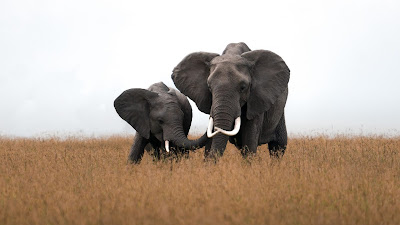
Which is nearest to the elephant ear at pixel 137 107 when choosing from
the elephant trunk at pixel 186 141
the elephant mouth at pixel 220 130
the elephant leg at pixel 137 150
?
the elephant leg at pixel 137 150

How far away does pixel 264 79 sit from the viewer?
29.0ft

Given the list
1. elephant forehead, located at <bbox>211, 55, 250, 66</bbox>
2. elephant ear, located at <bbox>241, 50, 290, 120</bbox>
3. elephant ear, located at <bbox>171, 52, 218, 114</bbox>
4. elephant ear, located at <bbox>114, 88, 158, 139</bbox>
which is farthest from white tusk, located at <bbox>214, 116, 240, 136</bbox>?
elephant ear, located at <bbox>114, 88, 158, 139</bbox>

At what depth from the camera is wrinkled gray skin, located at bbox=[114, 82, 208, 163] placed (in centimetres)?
939

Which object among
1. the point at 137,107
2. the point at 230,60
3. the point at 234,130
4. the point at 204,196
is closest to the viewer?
the point at 204,196

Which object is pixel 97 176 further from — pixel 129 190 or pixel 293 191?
pixel 293 191

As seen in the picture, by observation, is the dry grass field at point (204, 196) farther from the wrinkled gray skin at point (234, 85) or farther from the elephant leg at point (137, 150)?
the elephant leg at point (137, 150)

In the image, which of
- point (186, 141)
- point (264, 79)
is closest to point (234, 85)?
point (264, 79)

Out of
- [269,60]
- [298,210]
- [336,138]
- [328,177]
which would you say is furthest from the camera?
[336,138]

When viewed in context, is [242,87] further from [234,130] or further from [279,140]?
[279,140]

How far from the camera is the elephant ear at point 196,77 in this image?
8.77 m

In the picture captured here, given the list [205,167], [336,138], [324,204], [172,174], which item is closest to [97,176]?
[172,174]

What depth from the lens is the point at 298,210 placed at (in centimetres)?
560

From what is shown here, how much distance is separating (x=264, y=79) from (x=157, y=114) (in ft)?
7.32

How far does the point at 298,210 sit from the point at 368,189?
153 centimetres
